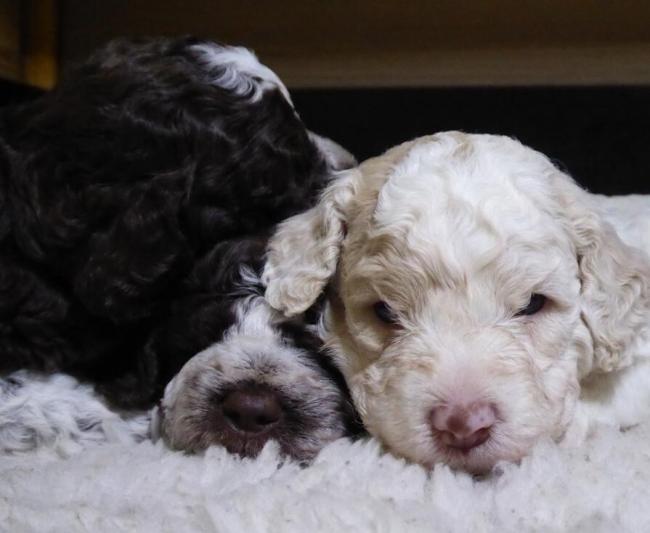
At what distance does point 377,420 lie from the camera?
175 centimetres

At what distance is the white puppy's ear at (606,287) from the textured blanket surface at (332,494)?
195mm

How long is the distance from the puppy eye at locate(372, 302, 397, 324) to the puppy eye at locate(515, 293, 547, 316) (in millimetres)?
248

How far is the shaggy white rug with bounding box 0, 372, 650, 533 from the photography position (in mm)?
1487

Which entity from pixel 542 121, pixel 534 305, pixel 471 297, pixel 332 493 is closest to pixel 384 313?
pixel 471 297

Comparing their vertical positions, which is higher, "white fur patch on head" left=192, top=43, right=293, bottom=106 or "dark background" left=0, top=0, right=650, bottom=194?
"white fur patch on head" left=192, top=43, right=293, bottom=106

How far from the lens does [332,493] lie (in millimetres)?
1591

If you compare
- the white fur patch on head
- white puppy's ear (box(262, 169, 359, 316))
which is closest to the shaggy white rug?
white puppy's ear (box(262, 169, 359, 316))

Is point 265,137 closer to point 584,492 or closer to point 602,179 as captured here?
point 584,492

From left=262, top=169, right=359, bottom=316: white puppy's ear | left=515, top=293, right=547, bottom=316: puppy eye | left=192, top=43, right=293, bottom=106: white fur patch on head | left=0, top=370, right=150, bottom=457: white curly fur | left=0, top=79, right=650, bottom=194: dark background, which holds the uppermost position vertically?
left=192, top=43, right=293, bottom=106: white fur patch on head

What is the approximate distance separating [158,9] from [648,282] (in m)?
3.00

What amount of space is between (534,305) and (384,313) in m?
0.30

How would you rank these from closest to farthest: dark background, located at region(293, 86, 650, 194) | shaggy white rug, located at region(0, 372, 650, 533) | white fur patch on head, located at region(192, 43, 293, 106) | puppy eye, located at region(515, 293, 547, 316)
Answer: shaggy white rug, located at region(0, 372, 650, 533), puppy eye, located at region(515, 293, 547, 316), white fur patch on head, located at region(192, 43, 293, 106), dark background, located at region(293, 86, 650, 194)

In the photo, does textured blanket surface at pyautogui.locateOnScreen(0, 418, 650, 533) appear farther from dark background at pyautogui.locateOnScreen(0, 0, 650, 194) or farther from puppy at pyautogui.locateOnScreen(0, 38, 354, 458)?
dark background at pyautogui.locateOnScreen(0, 0, 650, 194)

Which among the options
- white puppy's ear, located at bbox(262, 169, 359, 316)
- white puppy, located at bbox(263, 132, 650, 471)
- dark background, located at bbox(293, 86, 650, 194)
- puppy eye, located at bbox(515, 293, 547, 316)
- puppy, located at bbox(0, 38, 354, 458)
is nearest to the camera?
white puppy, located at bbox(263, 132, 650, 471)
